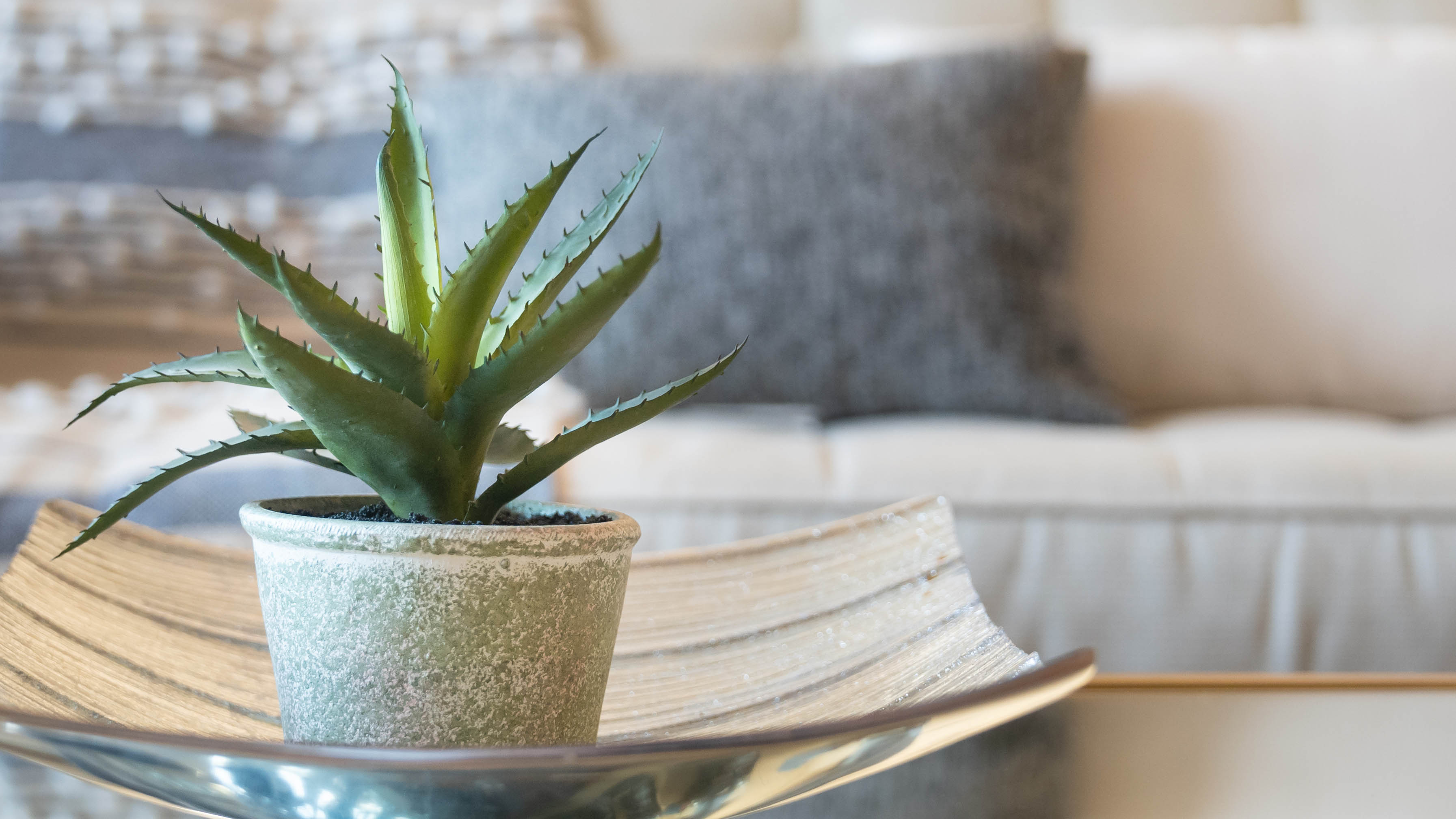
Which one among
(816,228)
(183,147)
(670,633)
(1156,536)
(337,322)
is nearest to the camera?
(337,322)

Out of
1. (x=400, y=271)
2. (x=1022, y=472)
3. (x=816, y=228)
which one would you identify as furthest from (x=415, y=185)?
(x=816, y=228)

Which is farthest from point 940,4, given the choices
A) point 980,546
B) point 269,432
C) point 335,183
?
point 269,432

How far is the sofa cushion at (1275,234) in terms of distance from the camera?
4.91ft

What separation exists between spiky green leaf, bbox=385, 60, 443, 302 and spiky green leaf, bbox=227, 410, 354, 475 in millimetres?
61

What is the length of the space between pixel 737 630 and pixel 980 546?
56 cm

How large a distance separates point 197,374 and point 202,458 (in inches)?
1.4

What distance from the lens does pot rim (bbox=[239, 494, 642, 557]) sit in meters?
0.31

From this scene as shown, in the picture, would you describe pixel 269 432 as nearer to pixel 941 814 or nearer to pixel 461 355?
pixel 461 355

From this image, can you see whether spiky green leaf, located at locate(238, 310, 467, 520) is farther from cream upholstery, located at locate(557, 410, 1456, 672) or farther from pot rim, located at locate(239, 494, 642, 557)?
cream upholstery, located at locate(557, 410, 1456, 672)

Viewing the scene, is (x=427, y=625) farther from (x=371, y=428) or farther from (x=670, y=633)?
(x=670, y=633)

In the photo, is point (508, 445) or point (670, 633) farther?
point (670, 633)

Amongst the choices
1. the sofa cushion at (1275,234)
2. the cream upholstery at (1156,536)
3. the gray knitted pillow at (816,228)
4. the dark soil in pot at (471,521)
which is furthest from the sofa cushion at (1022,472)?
the dark soil in pot at (471,521)

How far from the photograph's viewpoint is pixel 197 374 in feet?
1.11

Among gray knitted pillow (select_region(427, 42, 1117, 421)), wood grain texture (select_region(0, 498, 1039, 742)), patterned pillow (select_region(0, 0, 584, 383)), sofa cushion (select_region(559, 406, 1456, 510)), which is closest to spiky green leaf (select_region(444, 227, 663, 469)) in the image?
wood grain texture (select_region(0, 498, 1039, 742))
